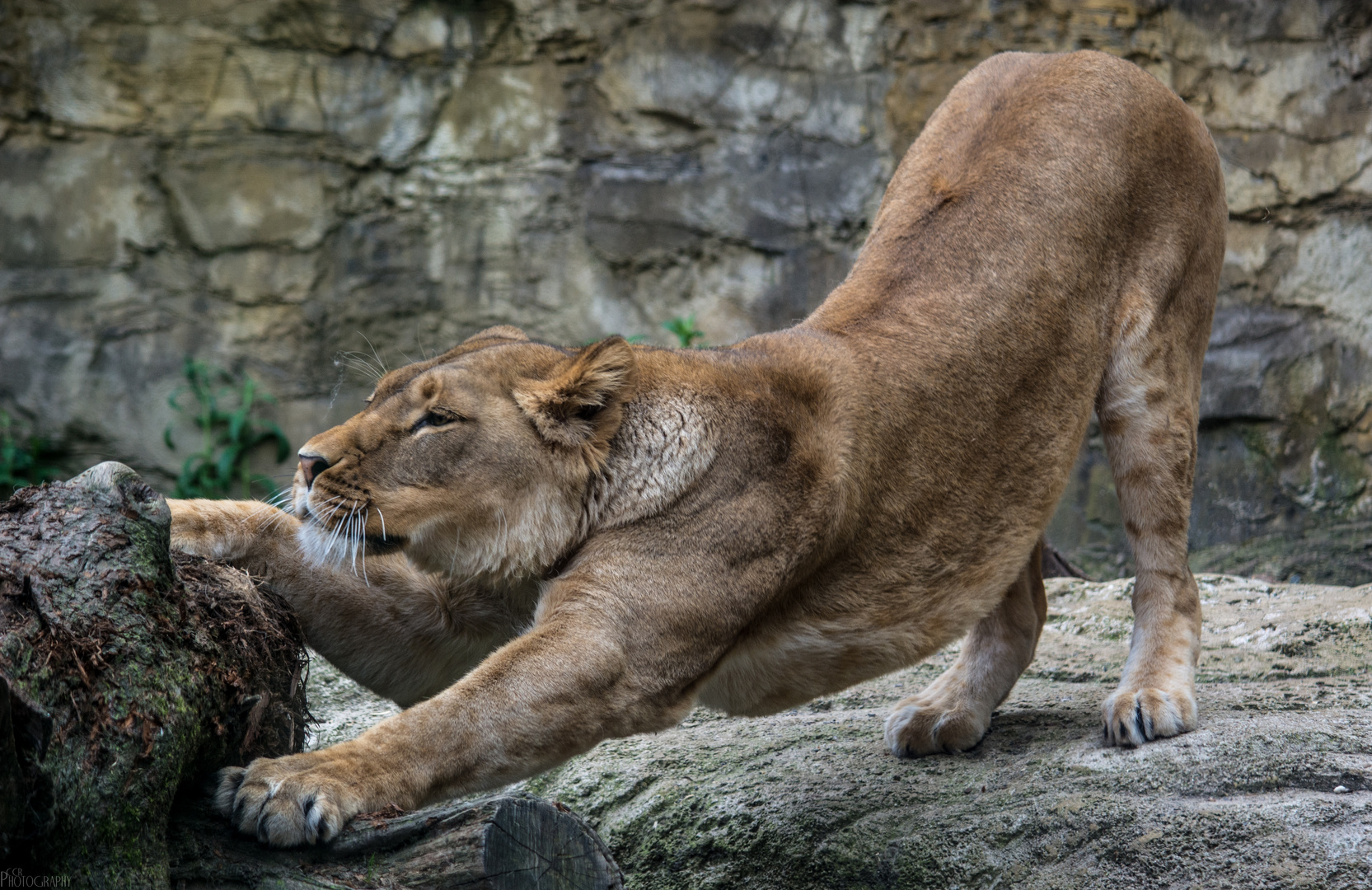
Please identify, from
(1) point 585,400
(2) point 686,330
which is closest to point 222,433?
(2) point 686,330

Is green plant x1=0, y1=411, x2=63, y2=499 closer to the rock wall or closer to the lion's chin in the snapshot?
the rock wall

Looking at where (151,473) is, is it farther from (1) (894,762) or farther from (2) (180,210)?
(1) (894,762)

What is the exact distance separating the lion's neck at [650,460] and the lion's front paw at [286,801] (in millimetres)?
1002

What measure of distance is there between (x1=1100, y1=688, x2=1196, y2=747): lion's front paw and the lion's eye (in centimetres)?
207

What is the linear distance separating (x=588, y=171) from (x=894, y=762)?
194 inches

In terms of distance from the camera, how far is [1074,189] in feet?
13.1

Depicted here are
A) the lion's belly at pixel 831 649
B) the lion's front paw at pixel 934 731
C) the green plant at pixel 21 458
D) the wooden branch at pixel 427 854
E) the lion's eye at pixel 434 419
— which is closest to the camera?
the wooden branch at pixel 427 854

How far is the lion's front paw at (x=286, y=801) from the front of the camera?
246cm

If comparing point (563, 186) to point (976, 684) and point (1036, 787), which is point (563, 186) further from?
point (1036, 787)

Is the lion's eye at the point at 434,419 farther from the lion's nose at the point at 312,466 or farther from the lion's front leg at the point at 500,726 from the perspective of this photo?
the lion's front leg at the point at 500,726

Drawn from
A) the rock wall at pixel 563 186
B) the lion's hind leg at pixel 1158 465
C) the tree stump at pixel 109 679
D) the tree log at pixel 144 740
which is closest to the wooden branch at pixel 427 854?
the tree log at pixel 144 740

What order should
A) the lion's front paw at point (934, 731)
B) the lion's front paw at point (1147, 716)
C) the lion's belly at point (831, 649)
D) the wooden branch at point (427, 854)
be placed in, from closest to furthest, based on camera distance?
the wooden branch at point (427, 854) < the lion's belly at point (831, 649) < the lion's front paw at point (1147, 716) < the lion's front paw at point (934, 731)

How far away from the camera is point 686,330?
25.4ft

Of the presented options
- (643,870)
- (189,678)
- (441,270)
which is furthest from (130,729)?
(441,270)
